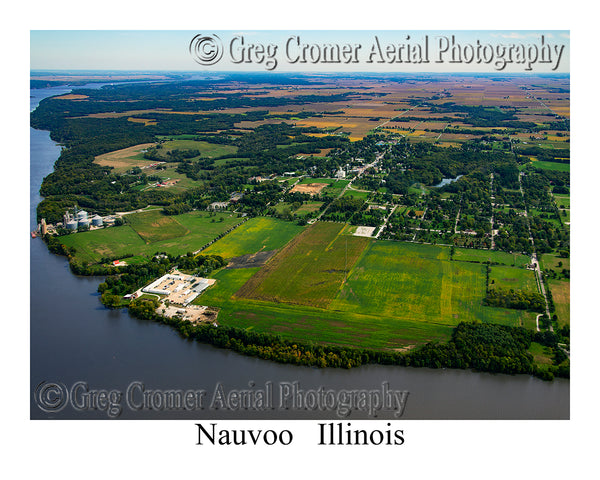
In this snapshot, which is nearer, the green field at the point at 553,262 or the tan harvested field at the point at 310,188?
the green field at the point at 553,262

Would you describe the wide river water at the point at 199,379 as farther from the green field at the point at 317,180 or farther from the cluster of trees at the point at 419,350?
the green field at the point at 317,180

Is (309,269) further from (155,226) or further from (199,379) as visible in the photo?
(155,226)

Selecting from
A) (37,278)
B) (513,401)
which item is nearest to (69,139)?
(37,278)

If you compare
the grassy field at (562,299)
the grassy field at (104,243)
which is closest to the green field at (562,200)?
the grassy field at (562,299)

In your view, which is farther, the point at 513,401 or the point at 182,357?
the point at 182,357

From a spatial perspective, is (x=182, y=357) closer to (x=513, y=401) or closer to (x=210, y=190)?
(x=513, y=401)

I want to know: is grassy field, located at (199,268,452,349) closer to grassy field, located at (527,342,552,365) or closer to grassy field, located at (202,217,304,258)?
grassy field, located at (527,342,552,365)

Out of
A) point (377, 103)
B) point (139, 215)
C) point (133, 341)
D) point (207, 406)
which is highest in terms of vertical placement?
point (377, 103)

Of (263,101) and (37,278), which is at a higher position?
(263,101)
